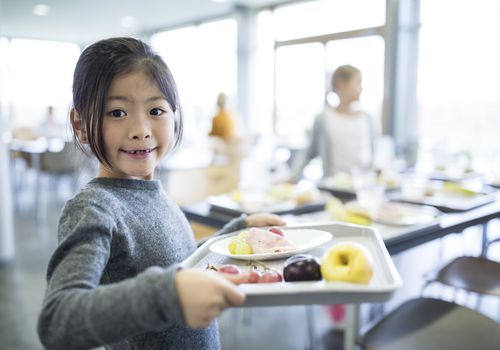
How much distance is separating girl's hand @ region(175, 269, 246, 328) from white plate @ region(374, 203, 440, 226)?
1.12 m

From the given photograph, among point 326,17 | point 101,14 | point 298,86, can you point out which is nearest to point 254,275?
point 326,17

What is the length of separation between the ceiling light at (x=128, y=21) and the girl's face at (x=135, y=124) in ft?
30.3

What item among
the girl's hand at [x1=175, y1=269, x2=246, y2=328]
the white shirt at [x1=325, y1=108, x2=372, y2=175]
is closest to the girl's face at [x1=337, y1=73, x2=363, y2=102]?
the white shirt at [x1=325, y1=108, x2=372, y2=175]

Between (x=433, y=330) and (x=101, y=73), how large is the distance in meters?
1.17

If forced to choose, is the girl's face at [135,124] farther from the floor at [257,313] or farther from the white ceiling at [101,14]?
the white ceiling at [101,14]

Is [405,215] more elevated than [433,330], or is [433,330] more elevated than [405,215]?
[405,215]

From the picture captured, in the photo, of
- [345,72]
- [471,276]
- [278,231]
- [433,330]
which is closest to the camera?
[278,231]

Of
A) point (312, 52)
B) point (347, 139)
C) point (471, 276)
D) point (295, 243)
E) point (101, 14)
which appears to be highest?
point (101, 14)

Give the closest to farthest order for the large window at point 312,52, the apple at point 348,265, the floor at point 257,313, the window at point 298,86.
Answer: the apple at point 348,265
the floor at point 257,313
the large window at point 312,52
the window at point 298,86

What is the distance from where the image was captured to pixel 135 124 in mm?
790

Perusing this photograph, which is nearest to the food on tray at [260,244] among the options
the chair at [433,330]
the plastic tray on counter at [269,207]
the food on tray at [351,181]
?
the chair at [433,330]

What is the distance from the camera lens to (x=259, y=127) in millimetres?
8414

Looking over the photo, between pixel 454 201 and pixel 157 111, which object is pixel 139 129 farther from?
pixel 454 201

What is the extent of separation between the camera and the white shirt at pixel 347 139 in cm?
276
